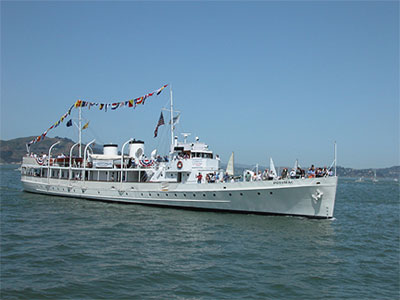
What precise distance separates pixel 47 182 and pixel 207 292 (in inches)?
1253

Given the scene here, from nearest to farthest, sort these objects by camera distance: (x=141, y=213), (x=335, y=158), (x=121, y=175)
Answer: (x=335, y=158) < (x=141, y=213) < (x=121, y=175)

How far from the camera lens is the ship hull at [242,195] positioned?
2431cm

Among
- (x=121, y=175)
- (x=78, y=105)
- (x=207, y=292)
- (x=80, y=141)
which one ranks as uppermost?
(x=78, y=105)

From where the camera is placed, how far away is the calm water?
39.1 ft

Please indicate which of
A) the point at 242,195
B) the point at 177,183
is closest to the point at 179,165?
the point at 177,183

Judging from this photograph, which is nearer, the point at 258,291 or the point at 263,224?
the point at 258,291

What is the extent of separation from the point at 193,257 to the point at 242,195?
35.7 feet

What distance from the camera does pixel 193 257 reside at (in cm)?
1584

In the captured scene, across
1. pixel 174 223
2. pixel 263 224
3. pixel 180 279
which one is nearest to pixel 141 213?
pixel 174 223

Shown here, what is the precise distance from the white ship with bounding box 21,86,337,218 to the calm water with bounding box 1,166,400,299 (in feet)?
4.36

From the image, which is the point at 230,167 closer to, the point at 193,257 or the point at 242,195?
the point at 242,195

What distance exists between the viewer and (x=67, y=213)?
26.1 meters

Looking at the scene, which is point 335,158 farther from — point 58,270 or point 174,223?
point 58,270

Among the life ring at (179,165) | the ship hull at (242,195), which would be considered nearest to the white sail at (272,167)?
the ship hull at (242,195)
